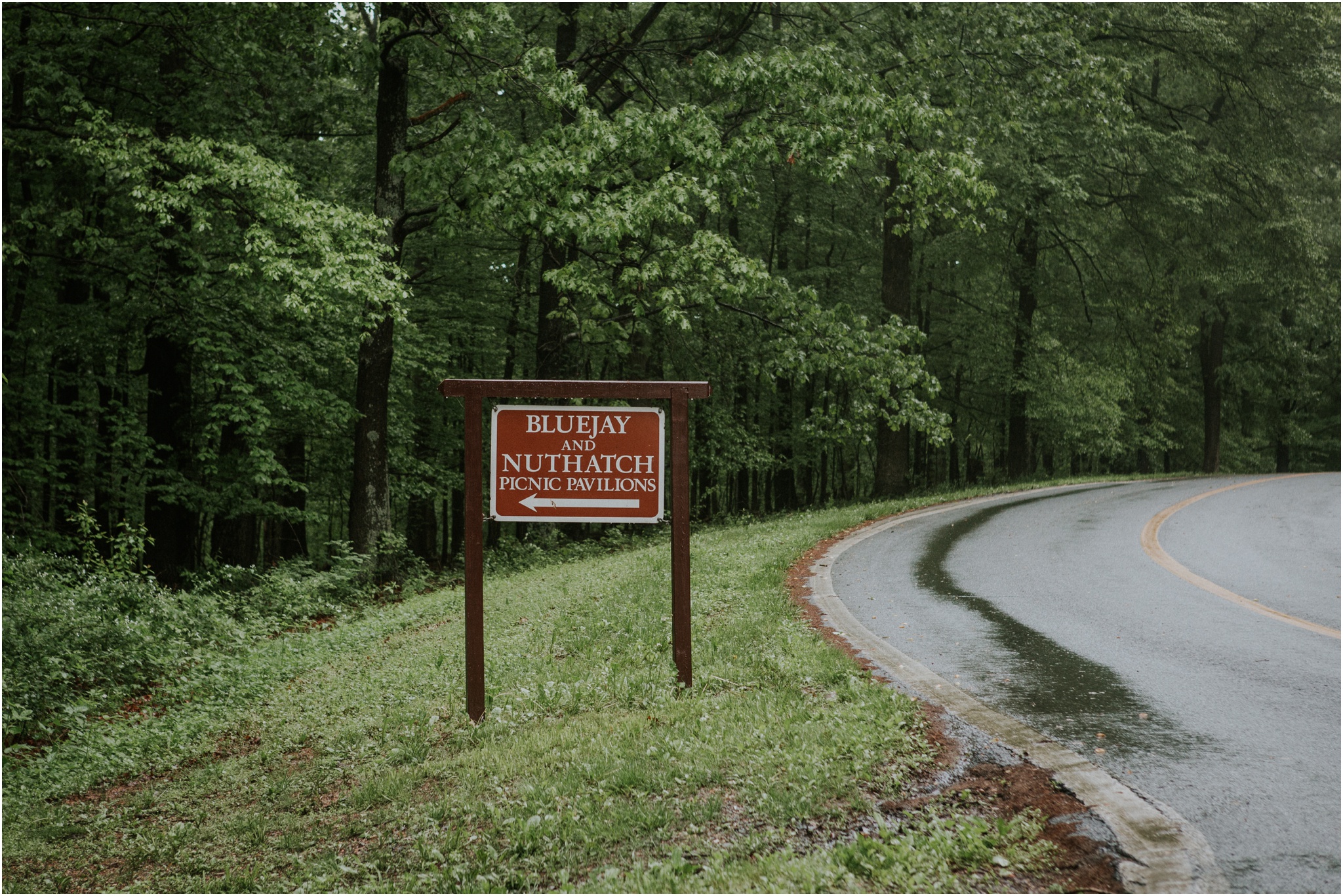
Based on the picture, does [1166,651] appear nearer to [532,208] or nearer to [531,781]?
[531,781]

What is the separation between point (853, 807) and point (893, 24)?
1575cm

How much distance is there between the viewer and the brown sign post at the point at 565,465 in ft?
20.0

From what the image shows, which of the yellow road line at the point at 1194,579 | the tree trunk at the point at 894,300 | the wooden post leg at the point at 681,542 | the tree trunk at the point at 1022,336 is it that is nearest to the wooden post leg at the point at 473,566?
the wooden post leg at the point at 681,542

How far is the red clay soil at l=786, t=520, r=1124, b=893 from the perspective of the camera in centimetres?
343

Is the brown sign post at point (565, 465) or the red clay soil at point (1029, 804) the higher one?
the brown sign post at point (565, 465)

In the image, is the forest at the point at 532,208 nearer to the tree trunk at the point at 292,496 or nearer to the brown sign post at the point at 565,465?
the tree trunk at the point at 292,496

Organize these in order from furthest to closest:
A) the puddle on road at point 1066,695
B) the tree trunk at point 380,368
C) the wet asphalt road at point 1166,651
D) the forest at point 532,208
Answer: the tree trunk at point 380,368 < the forest at point 532,208 < the puddle on road at point 1066,695 < the wet asphalt road at point 1166,651

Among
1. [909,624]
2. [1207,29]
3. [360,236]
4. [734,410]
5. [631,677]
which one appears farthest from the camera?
[734,410]

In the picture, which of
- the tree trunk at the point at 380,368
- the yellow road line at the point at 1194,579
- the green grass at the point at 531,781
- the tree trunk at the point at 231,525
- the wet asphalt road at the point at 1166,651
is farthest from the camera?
the tree trunk at the point at 231,525

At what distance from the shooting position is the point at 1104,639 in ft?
23.4

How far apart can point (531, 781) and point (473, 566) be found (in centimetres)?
182

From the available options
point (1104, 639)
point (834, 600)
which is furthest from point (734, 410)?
point (1104, 639)

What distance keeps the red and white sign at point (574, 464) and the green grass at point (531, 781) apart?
51.6 inches

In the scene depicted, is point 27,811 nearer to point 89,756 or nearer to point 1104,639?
point 89,756
